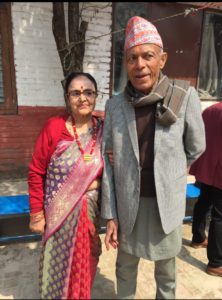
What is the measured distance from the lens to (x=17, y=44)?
4.10 meters

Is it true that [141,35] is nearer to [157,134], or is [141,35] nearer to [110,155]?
[157,134]

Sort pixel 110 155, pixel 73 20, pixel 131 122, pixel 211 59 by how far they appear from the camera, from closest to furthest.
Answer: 1. pixel 131 122
2. pixel 110 155
3. pixel 73 20
4. pixel 211 59

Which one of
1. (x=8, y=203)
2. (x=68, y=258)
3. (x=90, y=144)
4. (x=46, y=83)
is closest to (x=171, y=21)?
(x=46, y=83)

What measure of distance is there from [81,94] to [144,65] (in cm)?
50

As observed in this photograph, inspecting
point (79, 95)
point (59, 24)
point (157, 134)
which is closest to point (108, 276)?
point (157, 134)

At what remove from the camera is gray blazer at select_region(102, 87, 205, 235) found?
55.5 inches

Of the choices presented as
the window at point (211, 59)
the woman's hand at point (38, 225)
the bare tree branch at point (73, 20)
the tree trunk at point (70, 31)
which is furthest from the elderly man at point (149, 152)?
the window at point (211, 59)

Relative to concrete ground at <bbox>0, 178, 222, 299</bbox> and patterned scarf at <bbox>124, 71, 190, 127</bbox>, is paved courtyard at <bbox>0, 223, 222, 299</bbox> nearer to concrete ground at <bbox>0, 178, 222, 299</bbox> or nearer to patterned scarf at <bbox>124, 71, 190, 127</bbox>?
concrete ground at <bbox>0, 178, 222, 299</bbox>

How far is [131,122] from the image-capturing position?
1458mm

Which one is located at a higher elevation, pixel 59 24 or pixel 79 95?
pixel 59 24

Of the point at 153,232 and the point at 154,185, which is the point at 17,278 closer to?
the point at 153,232

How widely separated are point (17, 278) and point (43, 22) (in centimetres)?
398

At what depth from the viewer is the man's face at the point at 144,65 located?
136 cm

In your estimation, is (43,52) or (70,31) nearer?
(70,31)
